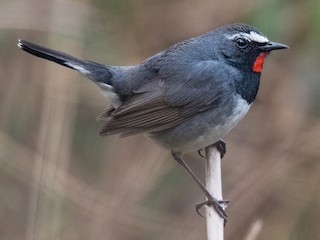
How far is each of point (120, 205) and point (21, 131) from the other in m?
1.02

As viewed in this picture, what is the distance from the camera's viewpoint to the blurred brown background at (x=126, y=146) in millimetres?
6277

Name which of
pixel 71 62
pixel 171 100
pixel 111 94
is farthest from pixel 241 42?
pixel 71 62

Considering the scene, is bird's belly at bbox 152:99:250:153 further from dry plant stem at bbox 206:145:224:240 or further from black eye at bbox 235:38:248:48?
black eye at bbox 235:38:248:48

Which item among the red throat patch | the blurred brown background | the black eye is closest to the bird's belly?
the red throat patch

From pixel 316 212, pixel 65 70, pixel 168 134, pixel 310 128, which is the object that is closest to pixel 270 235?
pixel 316 212

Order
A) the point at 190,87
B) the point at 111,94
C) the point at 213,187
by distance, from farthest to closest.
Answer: the point at 111,94 → the point at 190,87 → the point at 213,187

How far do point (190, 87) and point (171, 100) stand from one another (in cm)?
14

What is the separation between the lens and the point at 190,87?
207 inches

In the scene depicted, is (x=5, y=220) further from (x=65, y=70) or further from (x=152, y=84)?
(x=152, y=84)

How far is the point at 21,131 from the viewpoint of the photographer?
6.69 metres

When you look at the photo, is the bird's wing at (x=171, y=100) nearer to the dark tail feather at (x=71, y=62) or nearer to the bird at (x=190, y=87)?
the bird at (x=190, y=87)

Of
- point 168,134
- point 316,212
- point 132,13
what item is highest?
point 132,13

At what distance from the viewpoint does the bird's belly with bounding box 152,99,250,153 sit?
5.10m

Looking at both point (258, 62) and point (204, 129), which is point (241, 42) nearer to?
point (258, 62)
